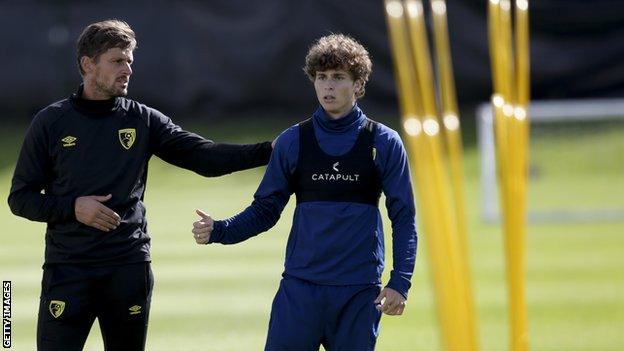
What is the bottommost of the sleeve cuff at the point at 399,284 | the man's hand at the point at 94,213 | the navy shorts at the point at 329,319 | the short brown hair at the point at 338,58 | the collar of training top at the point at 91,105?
the navy shorts at the point at 329,319

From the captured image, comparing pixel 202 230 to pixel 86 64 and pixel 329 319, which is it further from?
pixel 86 64

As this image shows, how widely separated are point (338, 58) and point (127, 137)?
1044 mm

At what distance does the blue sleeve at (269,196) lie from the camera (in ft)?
17.5

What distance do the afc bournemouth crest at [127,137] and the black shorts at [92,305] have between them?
50cm

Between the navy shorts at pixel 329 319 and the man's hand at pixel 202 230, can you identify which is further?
the man's hand at pixel 202 230

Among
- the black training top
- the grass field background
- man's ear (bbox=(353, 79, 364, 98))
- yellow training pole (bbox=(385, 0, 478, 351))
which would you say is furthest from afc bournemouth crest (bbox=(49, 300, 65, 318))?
the grass field background

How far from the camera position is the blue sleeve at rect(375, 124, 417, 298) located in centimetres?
520

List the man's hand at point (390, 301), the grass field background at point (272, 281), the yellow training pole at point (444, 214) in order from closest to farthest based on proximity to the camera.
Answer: the yellow training pole at point (444, 214) → the man's hand at point (390, 301) → the grass field background at point (272, 281)

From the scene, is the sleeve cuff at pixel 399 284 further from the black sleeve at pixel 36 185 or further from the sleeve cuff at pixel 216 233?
the black sleeve at pixel 36 185

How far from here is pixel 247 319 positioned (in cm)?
972

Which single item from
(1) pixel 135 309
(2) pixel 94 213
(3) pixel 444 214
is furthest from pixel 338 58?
(3) pixel 444 214

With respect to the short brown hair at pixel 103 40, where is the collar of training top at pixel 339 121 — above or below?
below

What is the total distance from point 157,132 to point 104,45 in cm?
47

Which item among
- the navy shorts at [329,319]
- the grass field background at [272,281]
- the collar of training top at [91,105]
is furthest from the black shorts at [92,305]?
the grass field background at [272,281]
